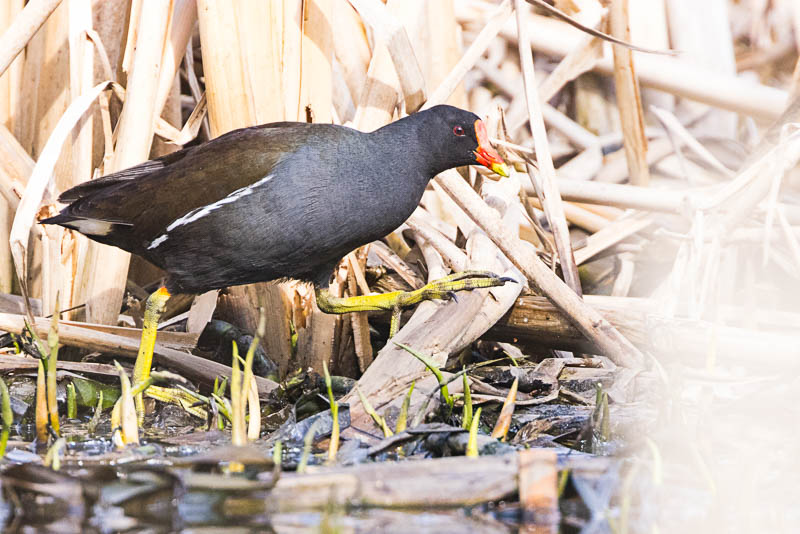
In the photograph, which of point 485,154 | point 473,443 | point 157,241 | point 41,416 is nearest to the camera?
point 473,443

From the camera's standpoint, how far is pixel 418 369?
2949mm

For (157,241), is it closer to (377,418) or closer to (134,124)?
(134,124)

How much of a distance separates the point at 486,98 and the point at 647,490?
3390mm

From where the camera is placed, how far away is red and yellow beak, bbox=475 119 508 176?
3.30 metres

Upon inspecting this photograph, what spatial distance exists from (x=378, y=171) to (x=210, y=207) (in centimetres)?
57

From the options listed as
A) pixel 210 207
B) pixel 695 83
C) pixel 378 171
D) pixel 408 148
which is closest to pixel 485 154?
pixel 408 148

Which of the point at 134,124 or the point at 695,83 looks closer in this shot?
the point at 134,124

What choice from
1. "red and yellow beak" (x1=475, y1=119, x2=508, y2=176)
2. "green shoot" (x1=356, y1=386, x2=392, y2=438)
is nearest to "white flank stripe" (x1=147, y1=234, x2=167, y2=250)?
"green shoot" (x1=356, y1=386, x2=392, y2=438)

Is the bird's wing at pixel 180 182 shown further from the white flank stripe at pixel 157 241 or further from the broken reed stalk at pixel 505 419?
the broken reed stalk at pixel 505 419

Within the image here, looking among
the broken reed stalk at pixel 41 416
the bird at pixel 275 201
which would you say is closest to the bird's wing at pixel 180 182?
the bird at pixel 275 201

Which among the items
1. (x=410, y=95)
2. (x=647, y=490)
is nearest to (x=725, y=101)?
(x=410, y=95)

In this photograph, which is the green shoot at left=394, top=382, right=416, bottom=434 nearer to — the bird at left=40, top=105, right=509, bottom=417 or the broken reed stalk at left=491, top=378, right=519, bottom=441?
the broken reed stalk at left=491, top=378, right=519, bottom=441

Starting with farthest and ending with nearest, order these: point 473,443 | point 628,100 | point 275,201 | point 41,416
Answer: point 628,100 < point 275,201 < point 41,416 < point 473,443

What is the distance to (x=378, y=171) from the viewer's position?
10.0 feet
